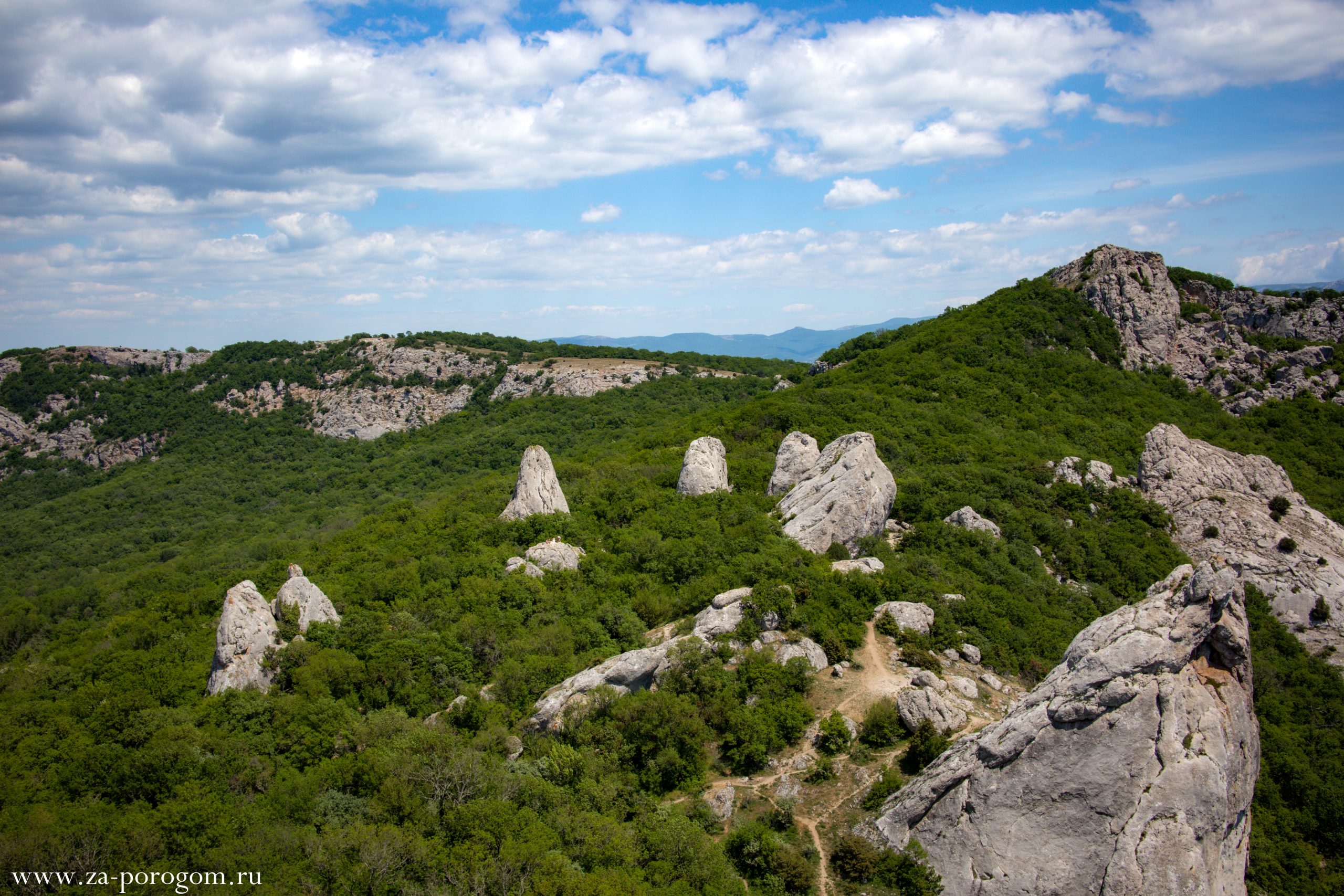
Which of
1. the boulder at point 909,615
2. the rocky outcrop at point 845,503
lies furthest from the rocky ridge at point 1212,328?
the boulder at point 909,615

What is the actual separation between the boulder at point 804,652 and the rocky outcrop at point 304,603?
68.7 ft

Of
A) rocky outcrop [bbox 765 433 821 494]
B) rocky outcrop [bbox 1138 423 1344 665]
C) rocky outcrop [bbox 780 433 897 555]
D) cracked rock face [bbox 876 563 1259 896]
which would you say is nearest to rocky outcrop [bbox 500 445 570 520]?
rocky outcrop [bbox 765 433 821 494]

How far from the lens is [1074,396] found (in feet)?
165

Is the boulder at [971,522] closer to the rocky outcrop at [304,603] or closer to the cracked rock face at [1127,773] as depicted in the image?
the cracked rock face at [1127,773]

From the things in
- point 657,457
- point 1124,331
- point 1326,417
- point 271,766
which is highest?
point 1124,331

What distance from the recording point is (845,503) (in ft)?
98.2

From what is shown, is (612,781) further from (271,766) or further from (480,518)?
(480,518)

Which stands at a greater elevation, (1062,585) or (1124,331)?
(1124,331)

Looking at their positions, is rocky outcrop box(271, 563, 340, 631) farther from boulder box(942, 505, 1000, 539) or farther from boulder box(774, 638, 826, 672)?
boulder box(942, 505, 1000, 539)

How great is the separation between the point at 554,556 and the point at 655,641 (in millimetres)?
8853

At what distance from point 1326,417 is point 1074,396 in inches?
639

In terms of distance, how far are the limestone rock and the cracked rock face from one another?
20857 mm

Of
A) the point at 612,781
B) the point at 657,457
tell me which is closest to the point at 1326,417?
the point at 657,457

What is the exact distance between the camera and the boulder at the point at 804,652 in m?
23.0
